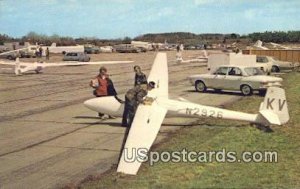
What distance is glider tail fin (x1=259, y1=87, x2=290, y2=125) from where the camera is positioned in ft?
42.5

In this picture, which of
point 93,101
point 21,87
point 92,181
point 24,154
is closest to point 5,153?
point 24,154

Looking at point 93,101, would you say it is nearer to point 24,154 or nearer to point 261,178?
point 24,154

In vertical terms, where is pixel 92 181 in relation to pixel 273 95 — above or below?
below

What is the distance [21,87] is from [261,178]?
2422 centimetres

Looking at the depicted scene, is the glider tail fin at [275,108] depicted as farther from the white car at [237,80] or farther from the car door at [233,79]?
the car door at [233,79]

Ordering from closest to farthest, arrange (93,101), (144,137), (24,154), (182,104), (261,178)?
1. (261,178)
2. (144,137)
3. (24,154)
4. (182,104)
5. (93,101)

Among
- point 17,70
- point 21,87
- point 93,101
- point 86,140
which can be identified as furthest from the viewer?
point 17,70

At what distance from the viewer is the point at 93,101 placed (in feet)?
52.7

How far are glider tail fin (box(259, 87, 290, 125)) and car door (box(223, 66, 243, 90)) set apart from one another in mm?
11105

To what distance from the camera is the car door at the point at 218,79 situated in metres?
24.9

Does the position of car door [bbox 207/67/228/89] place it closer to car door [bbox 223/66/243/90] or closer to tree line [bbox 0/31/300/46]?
car door [bbox 223/66/243/90]

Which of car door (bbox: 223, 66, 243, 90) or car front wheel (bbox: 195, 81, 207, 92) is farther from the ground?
car door (bbox: 223, 66, 243, 90)

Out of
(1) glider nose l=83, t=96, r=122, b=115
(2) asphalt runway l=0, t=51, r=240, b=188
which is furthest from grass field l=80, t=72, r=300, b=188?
(1) glider nose l=83, t=96, r=122, b=115

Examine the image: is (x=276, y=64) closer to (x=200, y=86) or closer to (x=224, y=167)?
(x=200, y=86)
